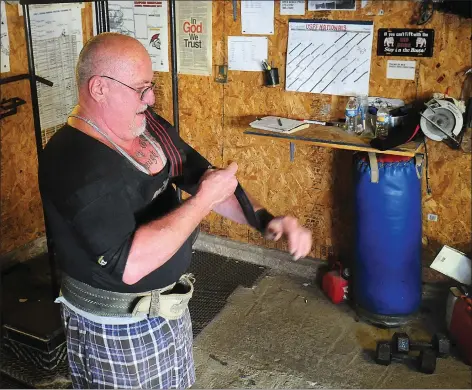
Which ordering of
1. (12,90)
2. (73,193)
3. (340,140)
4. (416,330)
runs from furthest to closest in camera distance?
(12,90), (416,330), (340,140), (73,193)

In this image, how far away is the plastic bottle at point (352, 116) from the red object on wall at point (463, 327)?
1.10 meters

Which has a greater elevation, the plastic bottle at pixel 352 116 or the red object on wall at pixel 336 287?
the plastic bottle at pixel 352 116

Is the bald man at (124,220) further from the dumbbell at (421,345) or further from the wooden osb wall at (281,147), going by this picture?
the wooden osb wall at (281,147)

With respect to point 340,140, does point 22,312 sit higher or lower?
lower

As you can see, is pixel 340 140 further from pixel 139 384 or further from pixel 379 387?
pixel 139 384

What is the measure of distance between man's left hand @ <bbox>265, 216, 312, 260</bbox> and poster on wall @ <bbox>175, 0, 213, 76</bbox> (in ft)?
7.12

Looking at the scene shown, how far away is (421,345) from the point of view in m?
3.05

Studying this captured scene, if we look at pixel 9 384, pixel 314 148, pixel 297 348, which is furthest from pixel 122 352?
pixel 314 148

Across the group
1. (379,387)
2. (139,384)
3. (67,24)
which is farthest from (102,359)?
(67,24)

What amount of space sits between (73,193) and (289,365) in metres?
1.89

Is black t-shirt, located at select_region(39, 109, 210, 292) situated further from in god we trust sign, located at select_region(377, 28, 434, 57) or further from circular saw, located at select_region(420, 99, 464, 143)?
in god we trust sign, located at select_region(377, 28, 434, 57)

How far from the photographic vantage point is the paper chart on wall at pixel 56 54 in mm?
3711

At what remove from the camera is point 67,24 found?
3.89 meters

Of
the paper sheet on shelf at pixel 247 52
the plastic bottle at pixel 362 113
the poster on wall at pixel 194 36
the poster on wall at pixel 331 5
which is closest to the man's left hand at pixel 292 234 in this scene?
the plastic bottle at pixel 362 113
